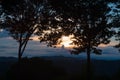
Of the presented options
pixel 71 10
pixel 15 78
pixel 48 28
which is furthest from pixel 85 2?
pixel 15 78

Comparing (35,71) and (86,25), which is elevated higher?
(86,25)

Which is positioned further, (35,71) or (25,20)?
(35,71)

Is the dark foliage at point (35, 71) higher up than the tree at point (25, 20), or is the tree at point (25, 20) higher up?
the tree at point (25, 20)

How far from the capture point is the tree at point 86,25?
1937 inches

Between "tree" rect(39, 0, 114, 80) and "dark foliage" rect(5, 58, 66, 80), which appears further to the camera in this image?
"dark foliage" rect(5, 58, 66, 80)

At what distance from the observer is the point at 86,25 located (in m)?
50.0

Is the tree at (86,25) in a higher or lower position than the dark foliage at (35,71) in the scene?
higher

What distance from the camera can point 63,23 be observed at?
49.8 metres

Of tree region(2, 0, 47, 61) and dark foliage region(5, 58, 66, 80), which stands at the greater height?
tree region(2, 0, 47, 61)

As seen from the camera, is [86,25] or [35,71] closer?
[86,25]

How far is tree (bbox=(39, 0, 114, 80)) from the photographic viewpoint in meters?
49.2

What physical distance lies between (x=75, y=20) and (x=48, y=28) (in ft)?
12.9

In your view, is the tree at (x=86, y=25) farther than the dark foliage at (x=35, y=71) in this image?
No

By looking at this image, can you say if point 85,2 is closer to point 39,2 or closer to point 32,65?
point 39,2
